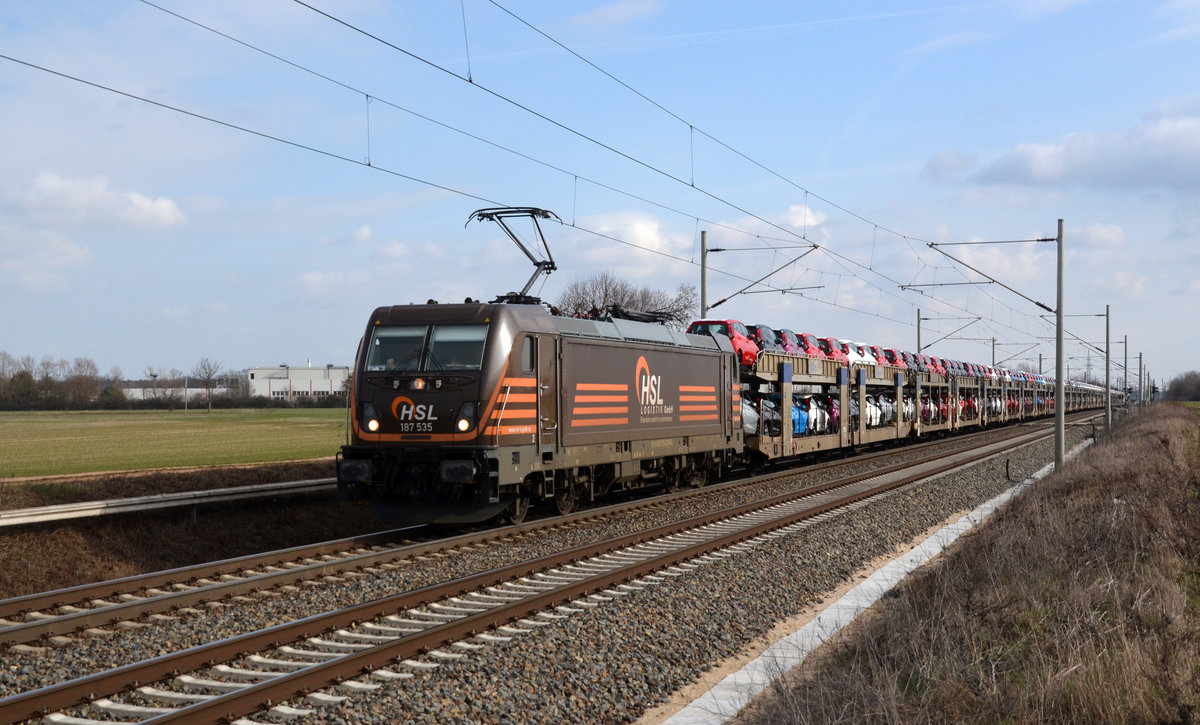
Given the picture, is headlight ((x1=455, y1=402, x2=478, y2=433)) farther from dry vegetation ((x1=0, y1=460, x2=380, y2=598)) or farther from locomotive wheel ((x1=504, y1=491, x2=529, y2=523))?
dry vegetation ((x1=0, y1=460, x2=380, y2=598))

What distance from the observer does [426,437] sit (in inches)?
552

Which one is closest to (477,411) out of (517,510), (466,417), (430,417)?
(466,417)

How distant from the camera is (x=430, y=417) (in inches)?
553

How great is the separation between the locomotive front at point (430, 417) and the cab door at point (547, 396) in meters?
0.94

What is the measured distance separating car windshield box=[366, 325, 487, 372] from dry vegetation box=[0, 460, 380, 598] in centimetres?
330

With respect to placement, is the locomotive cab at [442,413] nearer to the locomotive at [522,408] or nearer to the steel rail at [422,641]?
the locomotive at [522,408]

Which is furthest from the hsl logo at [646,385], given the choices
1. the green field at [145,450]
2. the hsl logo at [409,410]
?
the green field at [145,450]

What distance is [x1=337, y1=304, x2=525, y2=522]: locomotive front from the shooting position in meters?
13.8

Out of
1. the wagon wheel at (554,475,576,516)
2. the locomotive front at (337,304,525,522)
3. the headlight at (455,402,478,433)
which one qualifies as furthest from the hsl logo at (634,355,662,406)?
the headlight at (455,402,478,433)

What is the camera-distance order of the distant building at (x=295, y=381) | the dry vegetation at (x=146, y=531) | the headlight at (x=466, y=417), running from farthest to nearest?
the distant building at (x=295, y=381) → the headlight at (x=466, y=417) → the dry vegetation at (x=146, y=531)

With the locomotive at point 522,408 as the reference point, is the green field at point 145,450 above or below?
below

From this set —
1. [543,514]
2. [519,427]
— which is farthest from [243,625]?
[543,514]

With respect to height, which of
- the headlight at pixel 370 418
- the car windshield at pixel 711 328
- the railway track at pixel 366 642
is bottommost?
the railway track at pixel 366 642

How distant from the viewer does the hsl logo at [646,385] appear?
17.9m
